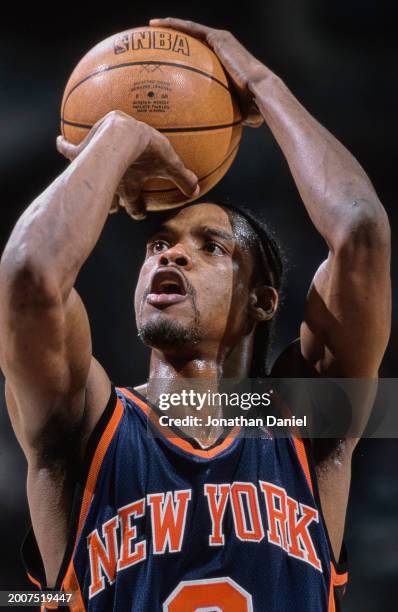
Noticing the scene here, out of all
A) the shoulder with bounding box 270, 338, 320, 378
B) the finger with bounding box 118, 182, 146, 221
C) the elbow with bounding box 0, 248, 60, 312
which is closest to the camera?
the elbow with bounding box 0, 248, 60, 312

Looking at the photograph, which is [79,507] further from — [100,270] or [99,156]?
[100,270]

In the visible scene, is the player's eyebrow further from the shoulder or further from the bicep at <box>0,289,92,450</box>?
the bicep at <box>0,289,92,450</box>

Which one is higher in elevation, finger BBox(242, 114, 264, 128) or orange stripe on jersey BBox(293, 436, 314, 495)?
finger BBox(242, 114, 264, 128)

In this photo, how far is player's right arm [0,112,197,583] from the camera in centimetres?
189

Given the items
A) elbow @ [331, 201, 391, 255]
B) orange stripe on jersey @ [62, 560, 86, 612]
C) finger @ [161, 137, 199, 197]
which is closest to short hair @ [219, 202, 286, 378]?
finger @ [161, 137, 199, 197]

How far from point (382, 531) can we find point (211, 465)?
5.39ft

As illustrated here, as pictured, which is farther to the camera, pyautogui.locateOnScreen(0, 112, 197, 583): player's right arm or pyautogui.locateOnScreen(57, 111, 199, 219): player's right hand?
pyautogui.locateOnScreen(57, 111, 199, 219): player's right hand

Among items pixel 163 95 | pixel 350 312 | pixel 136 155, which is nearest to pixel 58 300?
pixel 136 155

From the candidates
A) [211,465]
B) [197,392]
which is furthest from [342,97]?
[211,465]

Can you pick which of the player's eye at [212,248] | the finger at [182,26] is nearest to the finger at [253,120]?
the finger at [182,26]

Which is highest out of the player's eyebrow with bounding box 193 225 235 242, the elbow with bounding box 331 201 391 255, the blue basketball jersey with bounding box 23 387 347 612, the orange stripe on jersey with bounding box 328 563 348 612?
the player's eyebrow with bounding box 193 225 235 242

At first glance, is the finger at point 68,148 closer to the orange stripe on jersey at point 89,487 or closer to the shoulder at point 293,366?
the orange stripe on jersey at point 89,487

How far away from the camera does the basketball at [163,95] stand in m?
2.21

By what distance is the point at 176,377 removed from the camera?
243 cm
